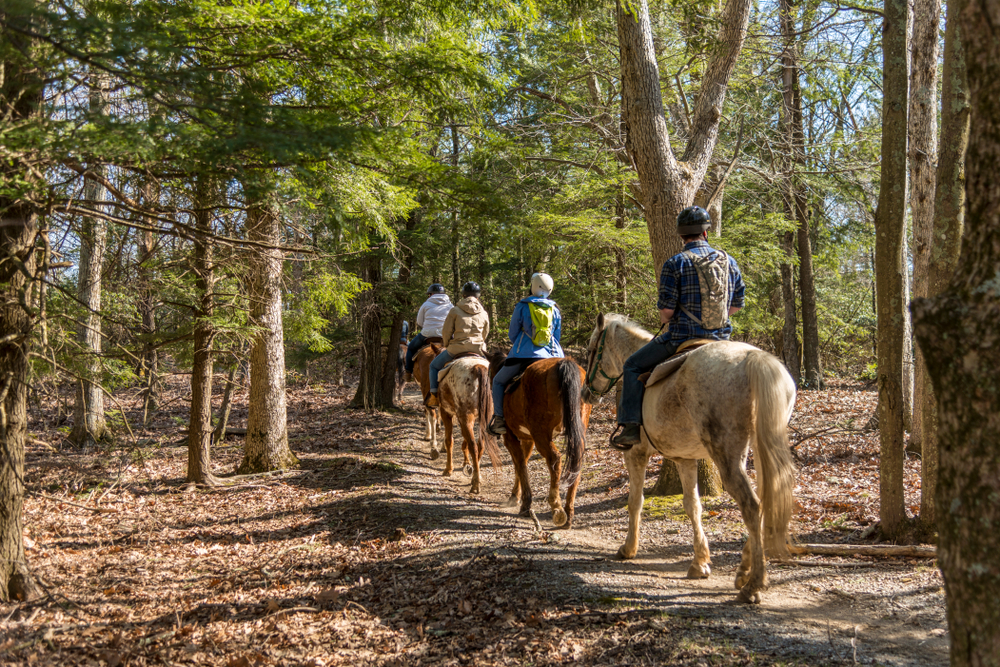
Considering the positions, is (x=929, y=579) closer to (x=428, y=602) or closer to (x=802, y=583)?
(x=802, y=583)

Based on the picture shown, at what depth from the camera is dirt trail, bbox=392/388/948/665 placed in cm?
432

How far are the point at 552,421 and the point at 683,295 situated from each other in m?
2.67

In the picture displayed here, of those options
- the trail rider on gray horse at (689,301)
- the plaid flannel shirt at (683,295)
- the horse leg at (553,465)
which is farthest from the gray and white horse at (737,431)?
the horse leg at (553,465)

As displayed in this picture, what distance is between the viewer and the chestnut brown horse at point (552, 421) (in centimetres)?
719

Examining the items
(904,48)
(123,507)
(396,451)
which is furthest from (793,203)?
(123,507)

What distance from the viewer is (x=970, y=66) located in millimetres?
2520

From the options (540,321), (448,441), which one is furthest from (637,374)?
(448,441)

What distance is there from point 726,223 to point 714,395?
13.1 m

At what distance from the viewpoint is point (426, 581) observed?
6.03 m

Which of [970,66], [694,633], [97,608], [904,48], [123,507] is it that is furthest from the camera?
[123,507]

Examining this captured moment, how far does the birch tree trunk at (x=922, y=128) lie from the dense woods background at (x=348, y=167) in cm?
3

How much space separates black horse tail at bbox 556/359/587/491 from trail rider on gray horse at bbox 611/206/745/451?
1076 mm

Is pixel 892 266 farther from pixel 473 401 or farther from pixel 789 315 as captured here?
pixel 789 315

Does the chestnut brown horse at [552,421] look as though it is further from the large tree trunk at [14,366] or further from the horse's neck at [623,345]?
the large tree trunk at [14,366]
